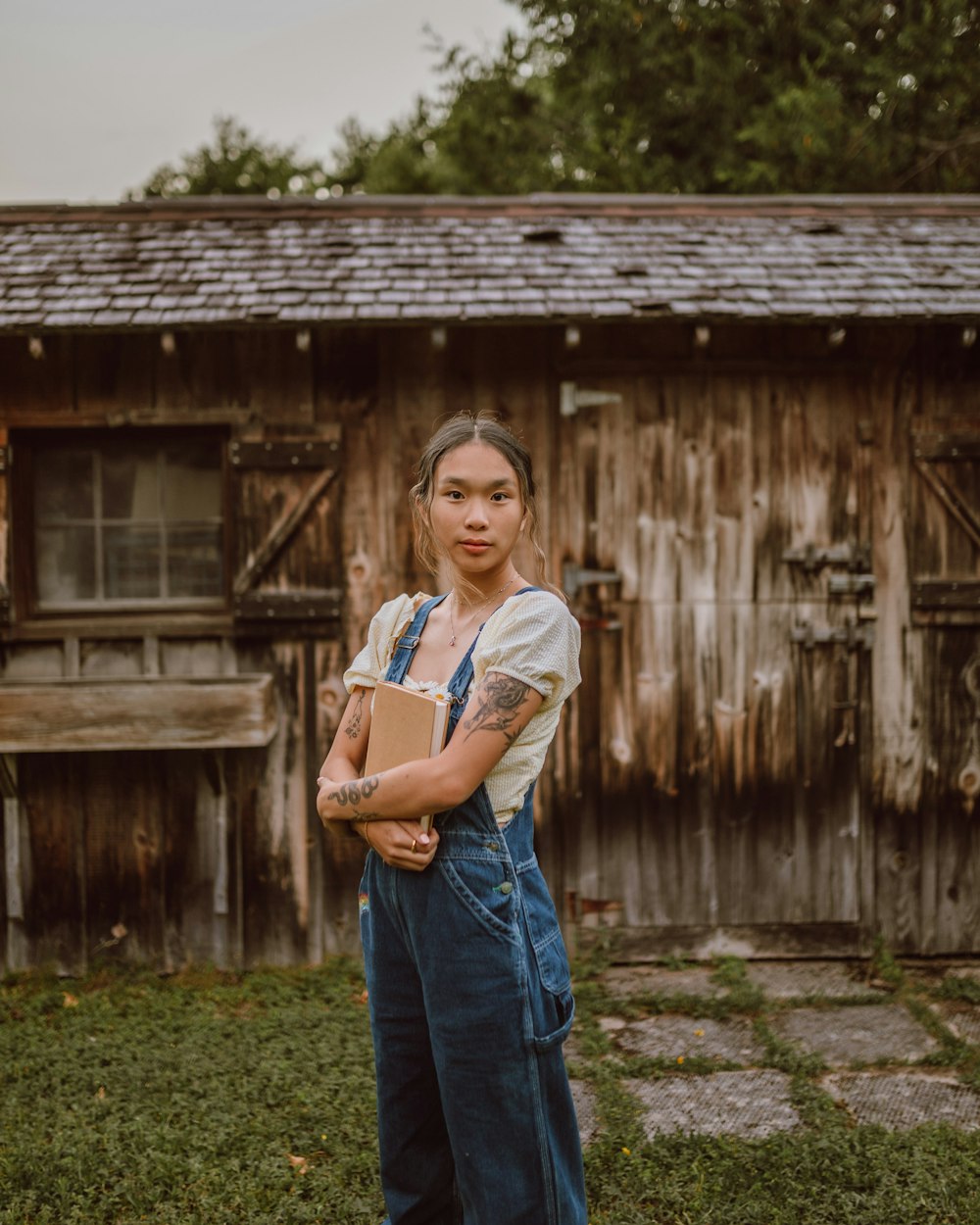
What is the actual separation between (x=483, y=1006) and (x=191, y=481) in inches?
147

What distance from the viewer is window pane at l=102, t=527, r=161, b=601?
4.81 metres

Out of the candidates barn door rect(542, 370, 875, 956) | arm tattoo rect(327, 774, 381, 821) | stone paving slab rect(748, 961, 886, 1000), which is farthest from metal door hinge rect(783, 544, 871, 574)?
arm tattoo rect(327, 774, 381, 821)

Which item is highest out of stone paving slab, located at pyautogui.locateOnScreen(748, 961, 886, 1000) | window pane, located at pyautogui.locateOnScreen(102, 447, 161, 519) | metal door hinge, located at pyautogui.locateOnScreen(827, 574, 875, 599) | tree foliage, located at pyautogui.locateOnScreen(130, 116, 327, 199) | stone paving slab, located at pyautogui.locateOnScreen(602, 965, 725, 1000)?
tree foliage, located at pyautogui.locateOnScreen(130, 116, 327, 199)

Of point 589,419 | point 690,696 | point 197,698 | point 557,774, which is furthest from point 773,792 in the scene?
point 197,698

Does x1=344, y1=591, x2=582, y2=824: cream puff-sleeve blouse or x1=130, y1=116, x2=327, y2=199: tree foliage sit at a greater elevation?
x1=130, y1=116, x2=327, y2=199: tree foliage

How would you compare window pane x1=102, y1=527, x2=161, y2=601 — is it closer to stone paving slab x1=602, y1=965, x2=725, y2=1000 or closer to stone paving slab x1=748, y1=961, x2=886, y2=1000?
stone paving slab x1=602, y1=965, x2=725, y2=1000

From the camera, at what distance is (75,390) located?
4680 mm

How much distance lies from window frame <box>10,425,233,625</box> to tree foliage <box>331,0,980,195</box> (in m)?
8.07

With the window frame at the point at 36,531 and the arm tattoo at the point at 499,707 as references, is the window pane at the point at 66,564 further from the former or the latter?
the arm tattoo at the point at 499,707

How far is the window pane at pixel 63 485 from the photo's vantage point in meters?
4.80

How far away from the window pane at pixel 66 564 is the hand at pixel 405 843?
357cm

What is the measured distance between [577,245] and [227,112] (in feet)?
65.1

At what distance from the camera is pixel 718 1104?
11.0 ft

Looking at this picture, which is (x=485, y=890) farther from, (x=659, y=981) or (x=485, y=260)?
(x=485, y=260)
